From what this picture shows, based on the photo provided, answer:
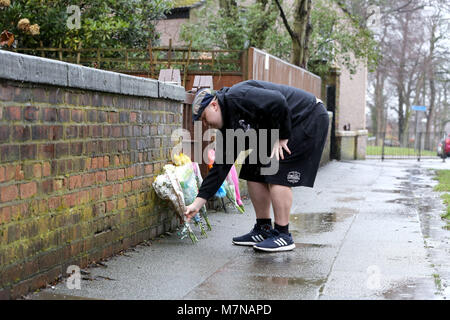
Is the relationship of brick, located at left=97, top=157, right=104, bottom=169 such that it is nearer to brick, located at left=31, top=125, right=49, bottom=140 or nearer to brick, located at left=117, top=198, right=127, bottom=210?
brick, located at left=117, top=198, right=127, bottom=210

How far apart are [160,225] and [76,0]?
5909mm

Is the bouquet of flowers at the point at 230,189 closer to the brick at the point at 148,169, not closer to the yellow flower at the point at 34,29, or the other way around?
the brick at the point at 148,169

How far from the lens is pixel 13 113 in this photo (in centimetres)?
377

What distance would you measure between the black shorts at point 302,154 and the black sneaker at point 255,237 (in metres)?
Result: 0.56

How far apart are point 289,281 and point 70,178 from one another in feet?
5.41

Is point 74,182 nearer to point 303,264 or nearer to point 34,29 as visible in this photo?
point 303,264

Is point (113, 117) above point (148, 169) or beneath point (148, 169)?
above

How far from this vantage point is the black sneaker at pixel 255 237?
19.2 ft

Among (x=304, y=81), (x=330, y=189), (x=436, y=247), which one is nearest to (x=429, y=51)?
(x=304, y=81)

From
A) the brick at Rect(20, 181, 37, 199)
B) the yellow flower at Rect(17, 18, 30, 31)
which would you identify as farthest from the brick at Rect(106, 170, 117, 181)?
the yellow flower at Rect(17, 18, 30, 31)

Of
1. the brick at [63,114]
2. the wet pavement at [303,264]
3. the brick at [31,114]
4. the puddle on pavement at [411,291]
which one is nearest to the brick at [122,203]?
the wet pavement at [303,264]

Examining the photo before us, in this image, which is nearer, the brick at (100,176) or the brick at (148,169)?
the brick at (100,176)

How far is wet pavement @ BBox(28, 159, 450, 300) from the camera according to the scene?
13.6 ft

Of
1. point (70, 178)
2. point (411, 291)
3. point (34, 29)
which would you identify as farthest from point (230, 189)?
point (34, 29)
